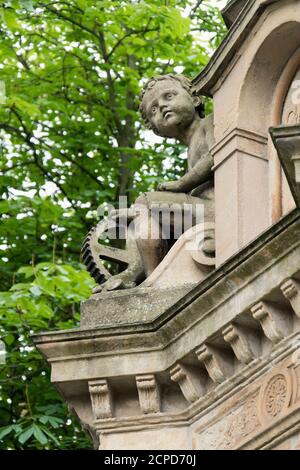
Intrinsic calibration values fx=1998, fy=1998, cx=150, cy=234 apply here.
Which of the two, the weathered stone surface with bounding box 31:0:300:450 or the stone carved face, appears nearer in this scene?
the weathered stone surface with bounding box 31:0:300:450

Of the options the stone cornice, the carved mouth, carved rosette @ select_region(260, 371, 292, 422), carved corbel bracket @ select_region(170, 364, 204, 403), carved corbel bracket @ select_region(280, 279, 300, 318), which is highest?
the carved mouth

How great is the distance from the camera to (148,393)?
1669cm

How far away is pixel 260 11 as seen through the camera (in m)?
17.2

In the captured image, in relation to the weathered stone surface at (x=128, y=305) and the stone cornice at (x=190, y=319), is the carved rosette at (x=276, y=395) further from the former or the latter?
the weathered stone surface at (x=128, y=305)

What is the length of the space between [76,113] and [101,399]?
9.60 meters

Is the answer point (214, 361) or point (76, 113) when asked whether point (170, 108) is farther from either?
point (76, 113)

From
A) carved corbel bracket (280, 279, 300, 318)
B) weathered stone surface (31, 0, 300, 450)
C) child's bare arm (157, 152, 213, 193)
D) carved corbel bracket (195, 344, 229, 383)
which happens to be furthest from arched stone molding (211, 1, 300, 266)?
carved corbel bracket (280, 279, 300, 318)

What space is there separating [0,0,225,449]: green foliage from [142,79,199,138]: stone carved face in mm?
5114

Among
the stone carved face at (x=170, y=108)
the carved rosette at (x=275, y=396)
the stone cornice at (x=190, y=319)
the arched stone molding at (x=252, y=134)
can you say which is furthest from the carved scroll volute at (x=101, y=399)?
the stone carved face at (x=170, y=108)

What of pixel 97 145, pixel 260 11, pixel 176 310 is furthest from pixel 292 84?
pixel 97 145

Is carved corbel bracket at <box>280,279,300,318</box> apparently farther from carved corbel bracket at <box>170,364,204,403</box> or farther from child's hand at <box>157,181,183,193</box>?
child's hand at <box>157,181,183,193</box>

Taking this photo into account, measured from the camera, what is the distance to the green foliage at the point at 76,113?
79.7 feet

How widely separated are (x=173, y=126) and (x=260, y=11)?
155 cm

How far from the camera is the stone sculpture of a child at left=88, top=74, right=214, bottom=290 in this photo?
58.0 feet
